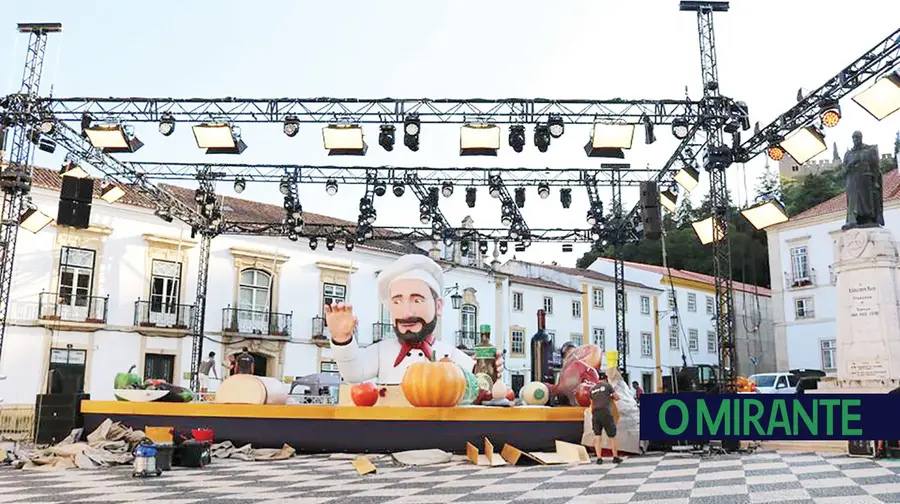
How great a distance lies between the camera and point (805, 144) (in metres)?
10.4

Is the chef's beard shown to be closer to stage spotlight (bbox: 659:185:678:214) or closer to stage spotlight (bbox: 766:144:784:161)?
stage spotlight (bbox: 766:144:784:161)

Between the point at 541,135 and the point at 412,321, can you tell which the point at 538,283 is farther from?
the point at 412,321

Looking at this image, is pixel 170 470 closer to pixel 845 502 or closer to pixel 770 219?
pixel 845 502

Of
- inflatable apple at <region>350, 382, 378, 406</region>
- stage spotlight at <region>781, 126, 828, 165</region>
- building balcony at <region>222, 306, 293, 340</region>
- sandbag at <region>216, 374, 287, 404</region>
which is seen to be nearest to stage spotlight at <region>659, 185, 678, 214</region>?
stage spotlight at <region>781, 126, 828, 165</region>

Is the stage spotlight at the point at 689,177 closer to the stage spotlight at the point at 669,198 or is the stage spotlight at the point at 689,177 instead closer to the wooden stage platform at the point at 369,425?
the stage spotlight at the point at 669,198

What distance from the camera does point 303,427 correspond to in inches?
397

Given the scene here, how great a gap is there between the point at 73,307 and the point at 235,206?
26.2 feet

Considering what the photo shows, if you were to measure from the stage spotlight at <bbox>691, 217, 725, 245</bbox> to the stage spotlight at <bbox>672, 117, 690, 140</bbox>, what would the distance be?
60.3 inches

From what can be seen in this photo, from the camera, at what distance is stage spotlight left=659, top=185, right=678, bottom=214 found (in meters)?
16.0

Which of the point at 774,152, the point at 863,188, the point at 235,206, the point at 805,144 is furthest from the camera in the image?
the point at 235,206

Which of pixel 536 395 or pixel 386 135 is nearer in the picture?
pixel 536 395

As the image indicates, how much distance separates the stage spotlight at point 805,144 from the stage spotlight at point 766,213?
0.71 metres

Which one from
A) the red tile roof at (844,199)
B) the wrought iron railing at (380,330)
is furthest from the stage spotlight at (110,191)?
the red tile roof at (844,199)

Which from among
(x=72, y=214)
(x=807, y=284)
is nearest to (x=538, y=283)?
(x=807, y=284)
